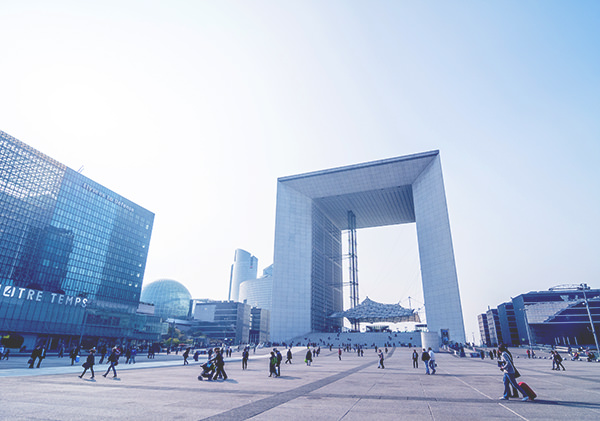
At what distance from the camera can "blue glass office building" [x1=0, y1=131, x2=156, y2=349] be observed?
65.1 meters

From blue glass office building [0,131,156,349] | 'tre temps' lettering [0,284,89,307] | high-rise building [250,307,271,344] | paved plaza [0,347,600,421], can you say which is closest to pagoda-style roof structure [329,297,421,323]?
blue glass office building [0,131,156,349]

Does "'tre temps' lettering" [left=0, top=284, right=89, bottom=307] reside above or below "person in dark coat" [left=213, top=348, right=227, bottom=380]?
above

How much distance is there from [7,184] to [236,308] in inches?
3916

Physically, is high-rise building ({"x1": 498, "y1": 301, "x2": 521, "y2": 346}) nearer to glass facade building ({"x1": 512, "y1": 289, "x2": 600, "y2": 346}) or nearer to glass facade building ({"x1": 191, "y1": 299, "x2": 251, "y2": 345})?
glass facade building ({"x1": 512, "y1": 289, "x2": 600, "y2": 346})

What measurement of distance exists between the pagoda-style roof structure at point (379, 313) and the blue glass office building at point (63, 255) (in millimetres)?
61202

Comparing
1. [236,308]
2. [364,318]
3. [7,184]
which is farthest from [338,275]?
[7,184]

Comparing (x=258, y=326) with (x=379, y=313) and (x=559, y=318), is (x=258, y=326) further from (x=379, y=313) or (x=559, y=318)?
(x=559, y=318)

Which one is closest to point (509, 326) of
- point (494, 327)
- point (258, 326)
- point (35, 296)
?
point (494, 327)

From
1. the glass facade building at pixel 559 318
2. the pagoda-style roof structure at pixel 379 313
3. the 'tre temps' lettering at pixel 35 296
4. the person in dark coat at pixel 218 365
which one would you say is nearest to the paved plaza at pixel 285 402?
the person in dark coat at pixel 218 365

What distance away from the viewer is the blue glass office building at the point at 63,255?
6506 centimetres

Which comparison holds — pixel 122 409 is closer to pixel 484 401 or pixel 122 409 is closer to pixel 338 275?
pixel 484 401

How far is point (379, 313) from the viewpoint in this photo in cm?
9762

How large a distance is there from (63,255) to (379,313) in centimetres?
9678

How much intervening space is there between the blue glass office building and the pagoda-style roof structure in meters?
61.2
